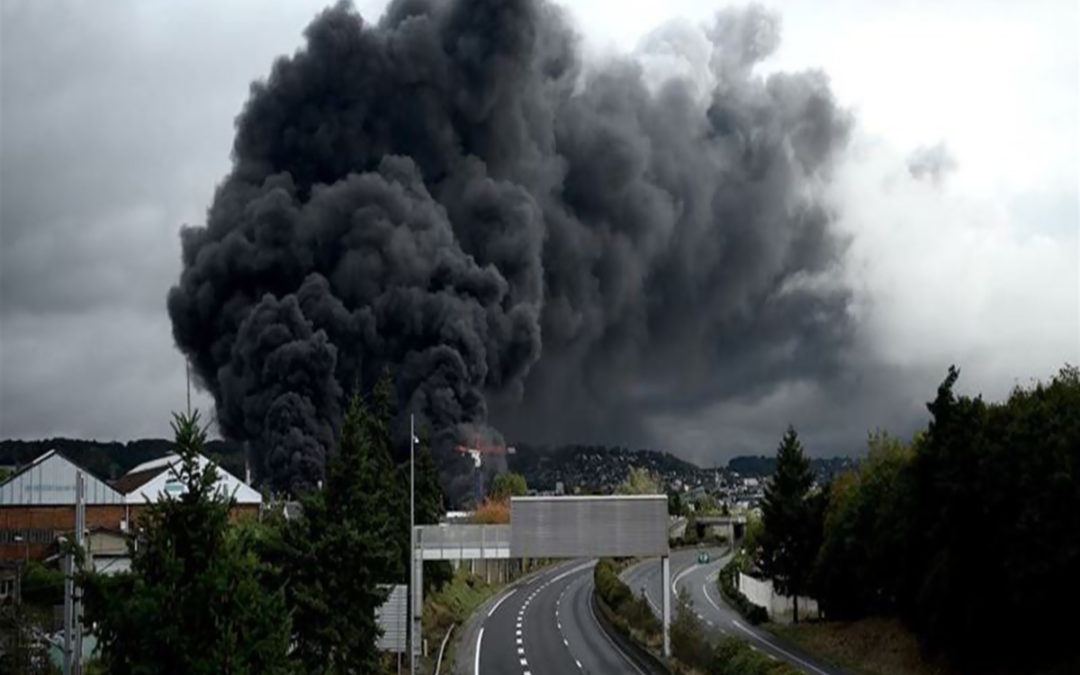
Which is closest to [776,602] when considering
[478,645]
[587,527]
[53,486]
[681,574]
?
[478,645]

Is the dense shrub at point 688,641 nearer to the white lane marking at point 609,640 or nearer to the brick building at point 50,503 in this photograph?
Result: the white lane marking at point 609,640

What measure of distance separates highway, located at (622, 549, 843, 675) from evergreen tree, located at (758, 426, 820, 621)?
3.14 meters

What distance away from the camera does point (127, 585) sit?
16.6 m

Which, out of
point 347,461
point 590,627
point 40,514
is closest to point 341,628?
point 347,461

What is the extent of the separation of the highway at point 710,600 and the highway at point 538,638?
5.16 m

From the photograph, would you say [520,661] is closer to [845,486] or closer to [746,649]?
[746,649]

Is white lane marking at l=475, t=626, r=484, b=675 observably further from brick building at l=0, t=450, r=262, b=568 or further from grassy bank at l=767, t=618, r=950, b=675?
brick building at l=0, t=450, r=262, b=568

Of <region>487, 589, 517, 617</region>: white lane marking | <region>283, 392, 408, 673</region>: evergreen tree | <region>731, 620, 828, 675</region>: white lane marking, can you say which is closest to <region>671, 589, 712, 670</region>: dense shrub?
<region>731, 620, 828, 675</region>: white lane marking

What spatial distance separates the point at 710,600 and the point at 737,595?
224 cm

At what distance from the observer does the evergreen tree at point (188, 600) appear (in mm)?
16094

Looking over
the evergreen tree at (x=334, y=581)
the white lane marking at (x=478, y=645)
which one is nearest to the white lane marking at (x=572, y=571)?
the white lane marking at (x=478, y=645)

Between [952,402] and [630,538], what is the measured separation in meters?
12.4

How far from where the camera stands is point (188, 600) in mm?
16344

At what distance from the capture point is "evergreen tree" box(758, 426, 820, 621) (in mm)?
62406
